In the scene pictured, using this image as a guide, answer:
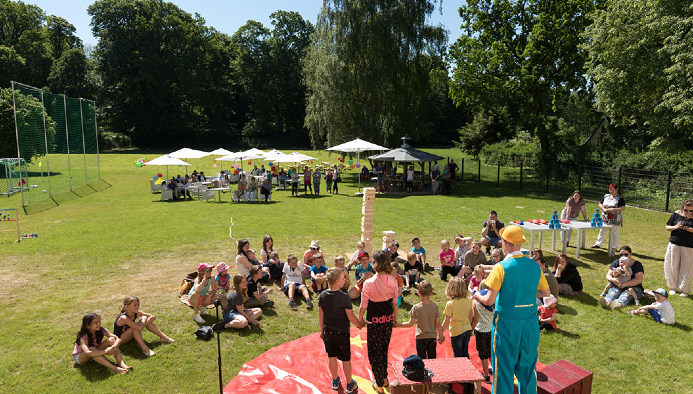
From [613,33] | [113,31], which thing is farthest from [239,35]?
[613,33]

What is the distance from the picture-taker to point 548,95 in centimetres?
2911

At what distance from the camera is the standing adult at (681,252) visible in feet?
26.8

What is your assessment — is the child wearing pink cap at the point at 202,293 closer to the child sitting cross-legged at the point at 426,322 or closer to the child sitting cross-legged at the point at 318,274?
the child sitting cross-legged at the point at 318,274

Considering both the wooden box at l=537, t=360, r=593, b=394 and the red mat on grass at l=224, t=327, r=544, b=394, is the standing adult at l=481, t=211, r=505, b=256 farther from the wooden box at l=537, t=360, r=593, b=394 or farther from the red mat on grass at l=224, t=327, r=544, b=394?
the wooden box at l=537, t=360, r=593, b=394

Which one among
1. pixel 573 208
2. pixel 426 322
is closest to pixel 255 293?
pixel 426 322

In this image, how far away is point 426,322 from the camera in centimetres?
540

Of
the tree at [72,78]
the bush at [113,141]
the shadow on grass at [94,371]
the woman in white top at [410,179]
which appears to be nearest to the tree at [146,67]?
the bush at [113,141]

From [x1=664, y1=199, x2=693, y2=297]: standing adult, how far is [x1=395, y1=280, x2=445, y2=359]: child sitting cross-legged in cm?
586

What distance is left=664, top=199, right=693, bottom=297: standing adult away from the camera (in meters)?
8.16

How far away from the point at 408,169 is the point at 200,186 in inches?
452

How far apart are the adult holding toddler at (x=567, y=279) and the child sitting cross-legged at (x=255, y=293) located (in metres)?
5.79

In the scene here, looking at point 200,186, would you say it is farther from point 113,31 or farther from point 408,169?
point 113,31

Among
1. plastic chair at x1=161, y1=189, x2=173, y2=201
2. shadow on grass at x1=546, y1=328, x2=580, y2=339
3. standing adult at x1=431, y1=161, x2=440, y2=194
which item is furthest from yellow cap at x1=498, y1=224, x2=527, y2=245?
plastic chair at x1=161, y1=189, x2=173, y2=201

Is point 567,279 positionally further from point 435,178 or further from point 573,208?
point 435,178
